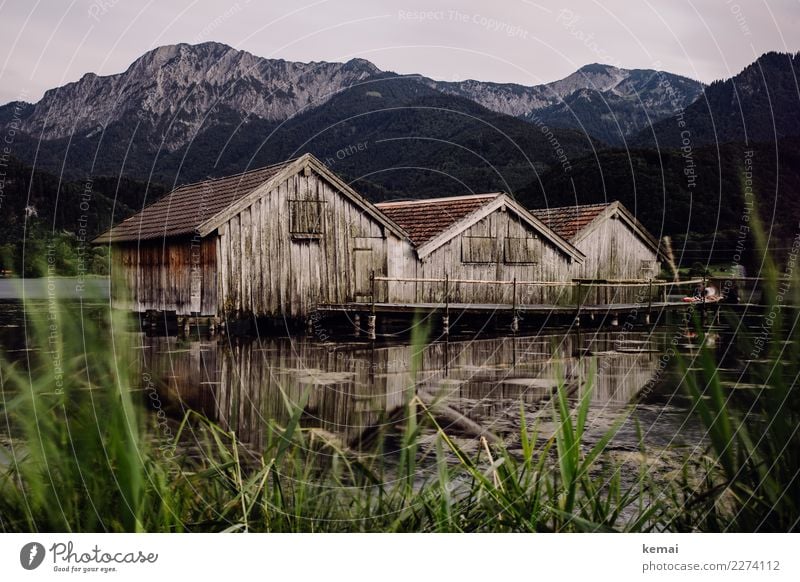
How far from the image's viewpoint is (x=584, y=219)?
2888cm

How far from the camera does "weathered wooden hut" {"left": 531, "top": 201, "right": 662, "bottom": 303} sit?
2852 centimetres

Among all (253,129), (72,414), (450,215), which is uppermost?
(253,129)

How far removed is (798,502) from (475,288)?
22.5 metres

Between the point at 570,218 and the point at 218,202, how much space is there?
13.7 metres

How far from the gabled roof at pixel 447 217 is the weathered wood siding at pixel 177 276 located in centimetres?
615

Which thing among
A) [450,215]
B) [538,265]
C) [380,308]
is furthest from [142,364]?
[538,265]

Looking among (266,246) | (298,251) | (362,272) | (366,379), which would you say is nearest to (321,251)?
(298,251)

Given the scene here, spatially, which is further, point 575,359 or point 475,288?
point 475,288

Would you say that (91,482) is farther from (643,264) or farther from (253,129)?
(253,129)

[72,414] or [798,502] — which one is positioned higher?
[72,414]

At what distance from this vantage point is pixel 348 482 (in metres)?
6.11

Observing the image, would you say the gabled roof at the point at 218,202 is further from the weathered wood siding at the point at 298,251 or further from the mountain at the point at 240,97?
the mountain at the point at 240,97
